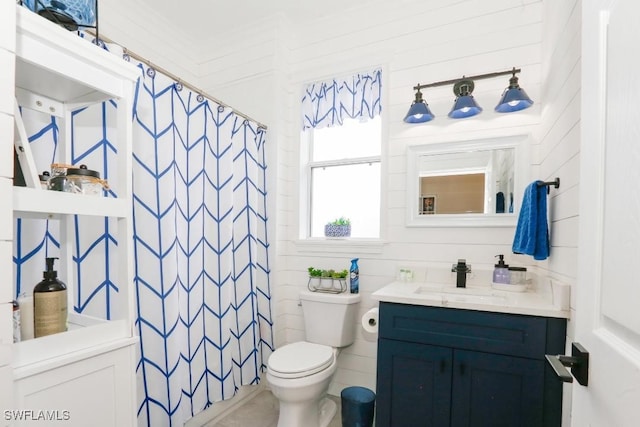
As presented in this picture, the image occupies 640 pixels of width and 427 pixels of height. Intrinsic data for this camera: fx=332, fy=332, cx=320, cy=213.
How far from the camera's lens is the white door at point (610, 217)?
1.65 feet

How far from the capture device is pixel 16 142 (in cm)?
103

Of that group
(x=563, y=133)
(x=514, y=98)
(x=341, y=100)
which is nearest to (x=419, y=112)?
(x=514, y=98)

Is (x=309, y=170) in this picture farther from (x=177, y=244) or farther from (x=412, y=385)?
(x=412, y=385)

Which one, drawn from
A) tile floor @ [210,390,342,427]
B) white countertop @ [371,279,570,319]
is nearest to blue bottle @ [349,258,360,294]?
white countertop @ [371,279,570,319]

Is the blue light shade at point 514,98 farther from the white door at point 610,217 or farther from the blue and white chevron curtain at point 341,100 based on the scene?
the white door at point 610,217

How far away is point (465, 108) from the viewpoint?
1.94m

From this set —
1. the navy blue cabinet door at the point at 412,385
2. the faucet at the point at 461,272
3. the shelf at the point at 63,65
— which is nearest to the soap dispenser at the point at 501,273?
the faucet at the point at 461,272

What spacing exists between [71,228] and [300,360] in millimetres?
1288

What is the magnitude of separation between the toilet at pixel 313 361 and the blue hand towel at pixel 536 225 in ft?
3.58

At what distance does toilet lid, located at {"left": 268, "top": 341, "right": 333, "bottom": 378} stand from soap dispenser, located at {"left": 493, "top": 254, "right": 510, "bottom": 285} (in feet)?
3.41

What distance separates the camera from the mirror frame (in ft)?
6.39

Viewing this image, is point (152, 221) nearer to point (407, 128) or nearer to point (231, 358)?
point (231, 358)

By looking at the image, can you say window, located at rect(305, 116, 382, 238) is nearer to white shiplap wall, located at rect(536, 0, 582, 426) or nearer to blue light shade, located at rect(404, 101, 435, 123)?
blue light shade, located at rect(404, 101, 435, 123)

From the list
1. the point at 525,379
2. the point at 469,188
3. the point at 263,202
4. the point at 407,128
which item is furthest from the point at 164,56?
the point at 525,379
